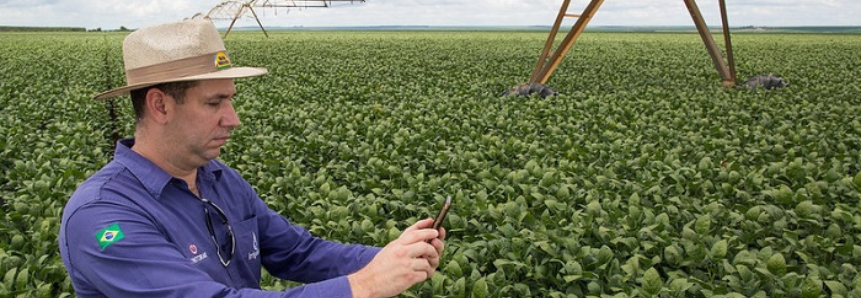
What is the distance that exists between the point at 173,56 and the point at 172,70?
0.15 feet

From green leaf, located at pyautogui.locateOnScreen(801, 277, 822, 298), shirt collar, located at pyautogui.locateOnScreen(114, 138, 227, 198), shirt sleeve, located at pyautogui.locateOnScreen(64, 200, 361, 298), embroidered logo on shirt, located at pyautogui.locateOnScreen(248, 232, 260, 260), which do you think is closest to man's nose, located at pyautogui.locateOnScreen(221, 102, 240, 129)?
shirt collar, located at pyautogui.locateOnScreen(114, 138, 227, 198)

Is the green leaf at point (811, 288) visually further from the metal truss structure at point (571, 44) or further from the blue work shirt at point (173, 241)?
the metal truss structure at point (571, 44)

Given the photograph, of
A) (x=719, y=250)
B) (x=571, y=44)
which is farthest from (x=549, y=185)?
(x=571, y=44)

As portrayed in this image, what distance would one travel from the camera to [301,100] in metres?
12.6

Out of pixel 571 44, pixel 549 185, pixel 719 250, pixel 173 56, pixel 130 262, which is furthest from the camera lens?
pixel 571 44

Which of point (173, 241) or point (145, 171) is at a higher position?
point (145, 171)

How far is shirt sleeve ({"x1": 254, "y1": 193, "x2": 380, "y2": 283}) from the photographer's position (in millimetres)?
2492

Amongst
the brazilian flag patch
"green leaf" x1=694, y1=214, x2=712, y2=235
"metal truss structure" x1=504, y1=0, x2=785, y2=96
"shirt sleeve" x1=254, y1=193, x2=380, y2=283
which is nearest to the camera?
the brazilian flag patch

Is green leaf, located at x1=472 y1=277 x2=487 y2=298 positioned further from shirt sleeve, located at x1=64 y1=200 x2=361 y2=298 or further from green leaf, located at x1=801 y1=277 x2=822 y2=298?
green leaf, located at x1=801 y1=277 x2=822 y2=298

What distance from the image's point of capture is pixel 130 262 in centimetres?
171

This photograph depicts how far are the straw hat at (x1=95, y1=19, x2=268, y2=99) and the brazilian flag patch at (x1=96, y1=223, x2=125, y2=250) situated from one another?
1.43 ft

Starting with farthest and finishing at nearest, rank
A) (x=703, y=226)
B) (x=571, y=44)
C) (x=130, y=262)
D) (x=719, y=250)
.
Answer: (x=571, y=44) → (x=703, y=226) → (x=719, y=250) → (x=130, y=262)

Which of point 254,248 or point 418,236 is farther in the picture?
point 254,248

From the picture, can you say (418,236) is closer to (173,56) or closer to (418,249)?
(418,249)
